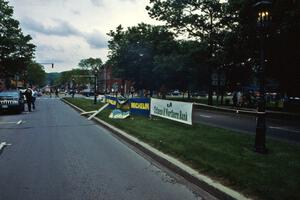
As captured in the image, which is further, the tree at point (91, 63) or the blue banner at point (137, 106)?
the tree at point (91, 63)

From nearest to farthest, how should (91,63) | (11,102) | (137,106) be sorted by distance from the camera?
1. (137,106)
2. (11,102)
3. (91,63)

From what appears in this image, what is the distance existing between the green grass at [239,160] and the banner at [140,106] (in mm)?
6937

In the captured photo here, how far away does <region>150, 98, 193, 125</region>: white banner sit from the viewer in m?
14.3

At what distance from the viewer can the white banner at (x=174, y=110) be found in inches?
562

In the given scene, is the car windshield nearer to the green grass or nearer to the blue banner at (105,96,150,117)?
the blue banner at (105,96,150,117)

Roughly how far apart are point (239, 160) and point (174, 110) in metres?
7.94

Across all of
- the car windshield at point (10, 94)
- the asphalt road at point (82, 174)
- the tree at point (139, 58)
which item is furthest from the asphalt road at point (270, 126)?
the tree at point (139, 58)

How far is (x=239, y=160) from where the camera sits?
7.78 meters

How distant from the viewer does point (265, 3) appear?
30.6 ft

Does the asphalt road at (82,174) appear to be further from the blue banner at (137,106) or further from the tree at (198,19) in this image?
the tree at (198,19)

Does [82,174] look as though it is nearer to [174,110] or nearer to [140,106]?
[174,110]

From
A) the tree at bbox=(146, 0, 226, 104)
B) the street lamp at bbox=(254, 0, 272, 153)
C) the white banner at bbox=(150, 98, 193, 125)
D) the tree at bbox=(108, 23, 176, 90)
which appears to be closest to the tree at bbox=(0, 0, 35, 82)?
the tree at bbox=(108, 23, 176, 90)

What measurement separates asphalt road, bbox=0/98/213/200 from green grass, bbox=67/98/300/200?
2.19ft

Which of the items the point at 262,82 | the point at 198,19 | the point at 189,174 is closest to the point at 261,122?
the point at 262,82
